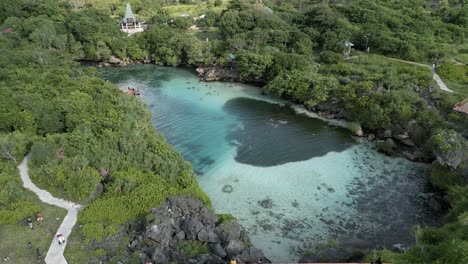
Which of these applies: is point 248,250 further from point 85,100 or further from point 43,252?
point 85,100

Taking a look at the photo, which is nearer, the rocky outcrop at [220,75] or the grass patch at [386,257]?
the grass patch at [386,257]

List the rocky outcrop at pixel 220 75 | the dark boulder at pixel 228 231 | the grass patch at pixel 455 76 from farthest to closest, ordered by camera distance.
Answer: the rocky outcrop at pixel 220 75 → the grass patch at pixel 455 76 → the dark boulder at pixel 228 231

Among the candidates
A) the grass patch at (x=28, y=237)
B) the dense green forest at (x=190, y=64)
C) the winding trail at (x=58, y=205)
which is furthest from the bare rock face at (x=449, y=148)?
the grass patch at (x=28, y=237)

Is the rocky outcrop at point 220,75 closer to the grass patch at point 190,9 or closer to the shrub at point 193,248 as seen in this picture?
the grass patch at point 190,9

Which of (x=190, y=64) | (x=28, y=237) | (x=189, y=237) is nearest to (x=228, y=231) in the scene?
(x=189, y=237)

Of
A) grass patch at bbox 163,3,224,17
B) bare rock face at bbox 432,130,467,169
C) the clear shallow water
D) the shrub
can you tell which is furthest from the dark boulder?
grass patch at bbox 163,3,224,17

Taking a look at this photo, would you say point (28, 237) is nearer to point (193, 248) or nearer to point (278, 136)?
point (193, 248)
